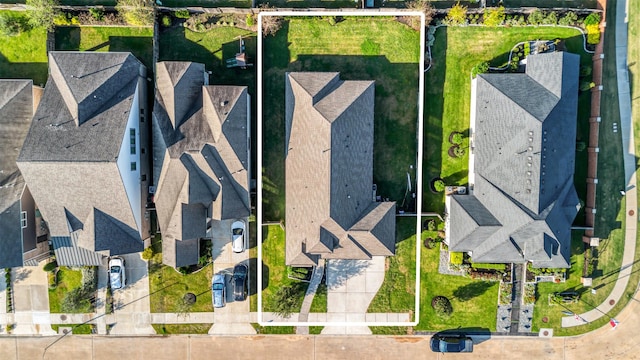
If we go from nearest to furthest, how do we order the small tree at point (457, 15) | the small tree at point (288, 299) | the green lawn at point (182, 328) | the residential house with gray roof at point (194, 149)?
1. the residential house with gray roof at point (194, 149)
2. the small tree at point (457, 15)
3. the small tree at point (288, 299)
4. the green lawn at point (182, 328)

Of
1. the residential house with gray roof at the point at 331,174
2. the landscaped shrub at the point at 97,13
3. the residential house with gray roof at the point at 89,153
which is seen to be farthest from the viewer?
the landscaped shrub at the point at 97,13

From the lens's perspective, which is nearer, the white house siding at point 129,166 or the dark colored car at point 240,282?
the white house siding at point 129,166

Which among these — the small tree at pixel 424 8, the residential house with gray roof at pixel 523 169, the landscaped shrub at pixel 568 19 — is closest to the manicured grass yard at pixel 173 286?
the residential house with gray roof at pixel 523 169

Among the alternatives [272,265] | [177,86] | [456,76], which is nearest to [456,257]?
[456,76]

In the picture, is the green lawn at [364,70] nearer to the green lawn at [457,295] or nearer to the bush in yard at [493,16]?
the bush in yard at [493,16]

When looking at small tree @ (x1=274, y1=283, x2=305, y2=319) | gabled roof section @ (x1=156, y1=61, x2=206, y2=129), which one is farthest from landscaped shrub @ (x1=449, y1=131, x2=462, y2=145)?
gabled roof section @ (x1=156, y1=61, x2=206, y2=129)

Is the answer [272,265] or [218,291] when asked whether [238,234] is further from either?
[218,291]
